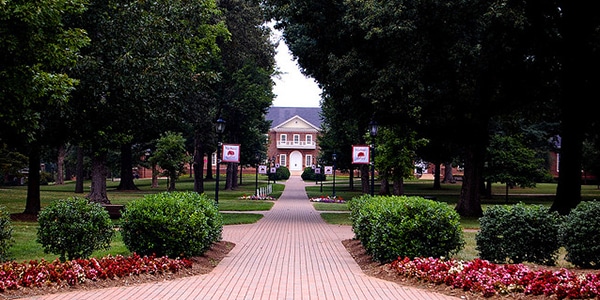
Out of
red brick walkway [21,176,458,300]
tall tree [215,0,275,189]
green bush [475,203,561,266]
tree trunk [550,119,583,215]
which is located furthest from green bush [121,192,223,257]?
tall tree [215,0,275,189]

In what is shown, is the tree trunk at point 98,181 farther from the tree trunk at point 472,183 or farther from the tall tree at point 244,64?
the tree trunk at point 472,183

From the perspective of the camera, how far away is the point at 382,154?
81.7 ft

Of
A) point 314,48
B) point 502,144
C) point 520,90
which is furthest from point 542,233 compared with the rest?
point 502,144

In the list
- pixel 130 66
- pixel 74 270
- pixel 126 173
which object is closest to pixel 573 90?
pixel 130 66

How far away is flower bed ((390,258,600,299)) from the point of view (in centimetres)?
789

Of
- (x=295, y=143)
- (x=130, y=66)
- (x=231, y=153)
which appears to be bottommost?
(x=231, y=153)

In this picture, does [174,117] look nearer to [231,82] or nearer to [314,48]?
[314,48]

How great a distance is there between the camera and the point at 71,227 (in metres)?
9.82

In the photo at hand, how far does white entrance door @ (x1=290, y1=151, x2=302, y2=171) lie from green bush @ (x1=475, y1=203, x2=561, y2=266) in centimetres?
9232

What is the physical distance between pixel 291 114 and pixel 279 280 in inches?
4041

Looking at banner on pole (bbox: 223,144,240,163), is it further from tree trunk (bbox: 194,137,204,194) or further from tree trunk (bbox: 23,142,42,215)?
tree trunk (bbox: 194,137,204,194)

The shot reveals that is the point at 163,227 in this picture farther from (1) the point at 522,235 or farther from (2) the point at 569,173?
(2) the point at 569,173

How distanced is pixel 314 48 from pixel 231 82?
1416 centimetres

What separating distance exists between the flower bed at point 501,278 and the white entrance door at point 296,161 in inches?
3680
